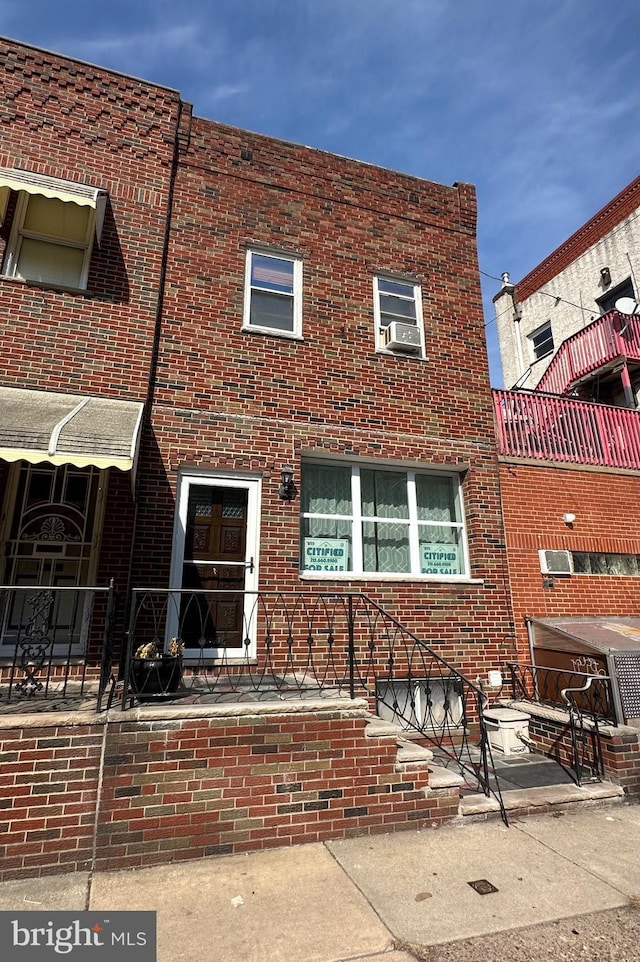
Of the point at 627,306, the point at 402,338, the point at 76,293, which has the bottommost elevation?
Result: the point at 76,293

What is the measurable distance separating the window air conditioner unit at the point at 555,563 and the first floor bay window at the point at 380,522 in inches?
46.1

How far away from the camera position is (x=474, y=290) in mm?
8664

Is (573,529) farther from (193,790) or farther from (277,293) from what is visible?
(193,790)

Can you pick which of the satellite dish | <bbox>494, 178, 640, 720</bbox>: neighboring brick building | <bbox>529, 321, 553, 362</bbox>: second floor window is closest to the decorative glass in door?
<bbox>494, 178, 640, 720</bbox>: neighboring brick building

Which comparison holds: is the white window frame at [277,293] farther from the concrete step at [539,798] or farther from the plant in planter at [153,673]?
the concrete step at [539,798]

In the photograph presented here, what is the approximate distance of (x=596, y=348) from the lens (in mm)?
12414

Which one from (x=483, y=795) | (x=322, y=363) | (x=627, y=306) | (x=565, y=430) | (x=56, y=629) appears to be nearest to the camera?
(x=483, y=795)

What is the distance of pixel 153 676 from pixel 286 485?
9.65 feet

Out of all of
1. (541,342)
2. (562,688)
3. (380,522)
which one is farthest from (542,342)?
(562,688)

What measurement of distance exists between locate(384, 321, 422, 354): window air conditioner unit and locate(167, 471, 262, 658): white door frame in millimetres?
3005

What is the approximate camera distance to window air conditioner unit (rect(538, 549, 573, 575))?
7.51 metres

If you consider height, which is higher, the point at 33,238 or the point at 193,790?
the point at 33,238

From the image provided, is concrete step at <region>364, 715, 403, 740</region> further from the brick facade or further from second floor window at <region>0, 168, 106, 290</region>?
second floor window at <region>0, 168, 106, 290</region>

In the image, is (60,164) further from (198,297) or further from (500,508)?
(500,508)
